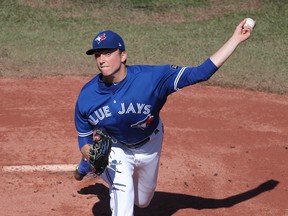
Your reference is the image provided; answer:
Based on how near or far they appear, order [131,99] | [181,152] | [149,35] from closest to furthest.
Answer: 1. [131,99]
2. [181,152]
3. [149,35]

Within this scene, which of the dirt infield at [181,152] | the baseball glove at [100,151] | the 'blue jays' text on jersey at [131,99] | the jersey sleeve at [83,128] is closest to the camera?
the baseball glove at [100,151]

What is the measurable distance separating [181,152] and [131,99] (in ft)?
9.87

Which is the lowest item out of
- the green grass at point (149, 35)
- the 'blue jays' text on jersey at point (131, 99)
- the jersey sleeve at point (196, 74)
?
the green grass at point (149, 35)

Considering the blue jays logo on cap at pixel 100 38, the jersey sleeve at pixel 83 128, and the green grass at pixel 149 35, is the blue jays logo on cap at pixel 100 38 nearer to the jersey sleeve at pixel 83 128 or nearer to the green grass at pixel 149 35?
the jersey sleeve at pixel 83 128

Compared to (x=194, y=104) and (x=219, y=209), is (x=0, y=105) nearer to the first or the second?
(x=194, y=104)

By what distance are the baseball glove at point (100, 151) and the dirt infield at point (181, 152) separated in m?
1.53

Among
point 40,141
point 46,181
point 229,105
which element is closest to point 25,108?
point 40,141

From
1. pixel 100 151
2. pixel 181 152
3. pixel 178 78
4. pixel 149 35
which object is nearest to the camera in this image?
pixel 100 151

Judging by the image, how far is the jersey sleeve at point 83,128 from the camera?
20.4ft

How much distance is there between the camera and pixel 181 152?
8961 mm

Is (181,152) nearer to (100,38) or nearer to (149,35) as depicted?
(100,38)

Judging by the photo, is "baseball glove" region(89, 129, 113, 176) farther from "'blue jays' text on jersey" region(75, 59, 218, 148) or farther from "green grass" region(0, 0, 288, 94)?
"green grass" region(0, 0, 288, 94)

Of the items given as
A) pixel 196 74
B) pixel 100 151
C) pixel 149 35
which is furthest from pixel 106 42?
pixel 149 35

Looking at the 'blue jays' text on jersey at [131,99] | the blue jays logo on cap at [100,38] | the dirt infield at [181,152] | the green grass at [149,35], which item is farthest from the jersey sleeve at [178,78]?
the green grass at [149,35]
